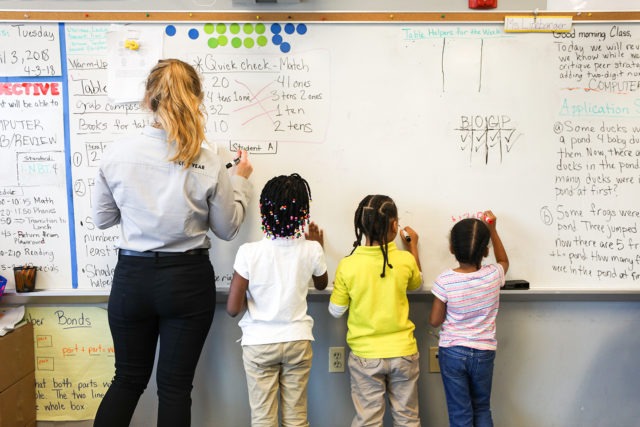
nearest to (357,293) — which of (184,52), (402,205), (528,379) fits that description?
(402,205)

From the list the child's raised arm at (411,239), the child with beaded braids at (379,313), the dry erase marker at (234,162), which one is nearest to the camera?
the child with beaded braids at (379,313)

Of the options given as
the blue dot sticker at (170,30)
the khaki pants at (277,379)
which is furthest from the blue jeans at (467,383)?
the blue dot sticker at (170,30)

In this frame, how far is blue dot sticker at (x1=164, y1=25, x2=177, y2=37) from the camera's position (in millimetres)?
1979

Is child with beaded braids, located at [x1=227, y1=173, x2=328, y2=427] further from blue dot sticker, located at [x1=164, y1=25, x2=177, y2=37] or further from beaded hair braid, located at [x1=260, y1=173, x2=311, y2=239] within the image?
blue dot sticker, located at [x1=164, y1=25, x2=177, y2=37]

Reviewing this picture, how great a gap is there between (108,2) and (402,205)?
1.55 metres

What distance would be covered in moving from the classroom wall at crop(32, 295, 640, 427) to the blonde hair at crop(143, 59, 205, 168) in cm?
91

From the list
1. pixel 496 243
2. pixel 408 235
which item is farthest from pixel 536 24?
pixel 408 235

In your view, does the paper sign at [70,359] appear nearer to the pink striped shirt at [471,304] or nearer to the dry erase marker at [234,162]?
the dry erase marker at [234,162]

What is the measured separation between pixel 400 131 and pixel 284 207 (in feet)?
2.31

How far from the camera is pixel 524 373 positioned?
2.17 m

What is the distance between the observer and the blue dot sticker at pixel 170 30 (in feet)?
6.49

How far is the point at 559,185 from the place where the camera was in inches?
81.8

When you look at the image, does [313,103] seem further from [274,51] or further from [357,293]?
[357,293]

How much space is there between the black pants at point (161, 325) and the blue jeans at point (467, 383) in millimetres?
961
